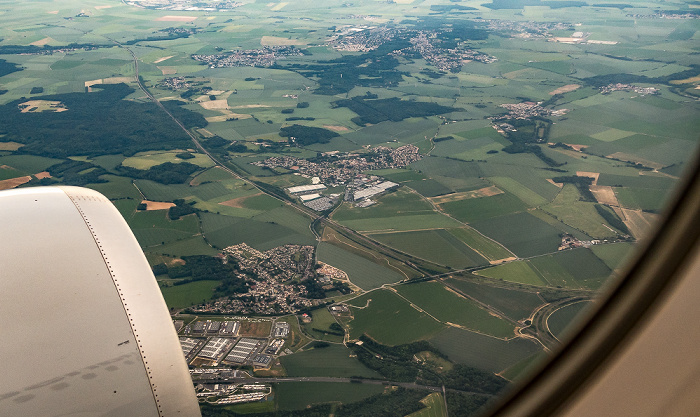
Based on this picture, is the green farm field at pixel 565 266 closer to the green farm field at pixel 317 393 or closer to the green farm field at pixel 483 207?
the green farm field at pixel 483 207

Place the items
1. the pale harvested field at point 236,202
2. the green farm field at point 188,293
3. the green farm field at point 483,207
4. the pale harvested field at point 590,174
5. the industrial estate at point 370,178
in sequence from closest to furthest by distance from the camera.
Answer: the industrial estate at point 370,178 < the green farm field at point 188,293 < the green farm field at point 483,207 < the pale harvested field at point 236,202 < the pale harvested field at point 590,174

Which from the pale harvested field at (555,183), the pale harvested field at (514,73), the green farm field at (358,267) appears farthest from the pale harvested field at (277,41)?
the green farm field at (358,267)

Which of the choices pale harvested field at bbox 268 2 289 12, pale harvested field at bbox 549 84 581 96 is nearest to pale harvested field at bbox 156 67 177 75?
pale harvested field at bbox 549 84 581 96

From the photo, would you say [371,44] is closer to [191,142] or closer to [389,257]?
[191,142]

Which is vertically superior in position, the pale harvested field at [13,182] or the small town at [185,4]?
the small town at [185,4]

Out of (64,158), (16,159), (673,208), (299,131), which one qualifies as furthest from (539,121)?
(673,208)

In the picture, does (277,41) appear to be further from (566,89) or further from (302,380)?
(302,380)

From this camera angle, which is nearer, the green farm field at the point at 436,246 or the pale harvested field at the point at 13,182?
the green farm field at the point at 436,246
